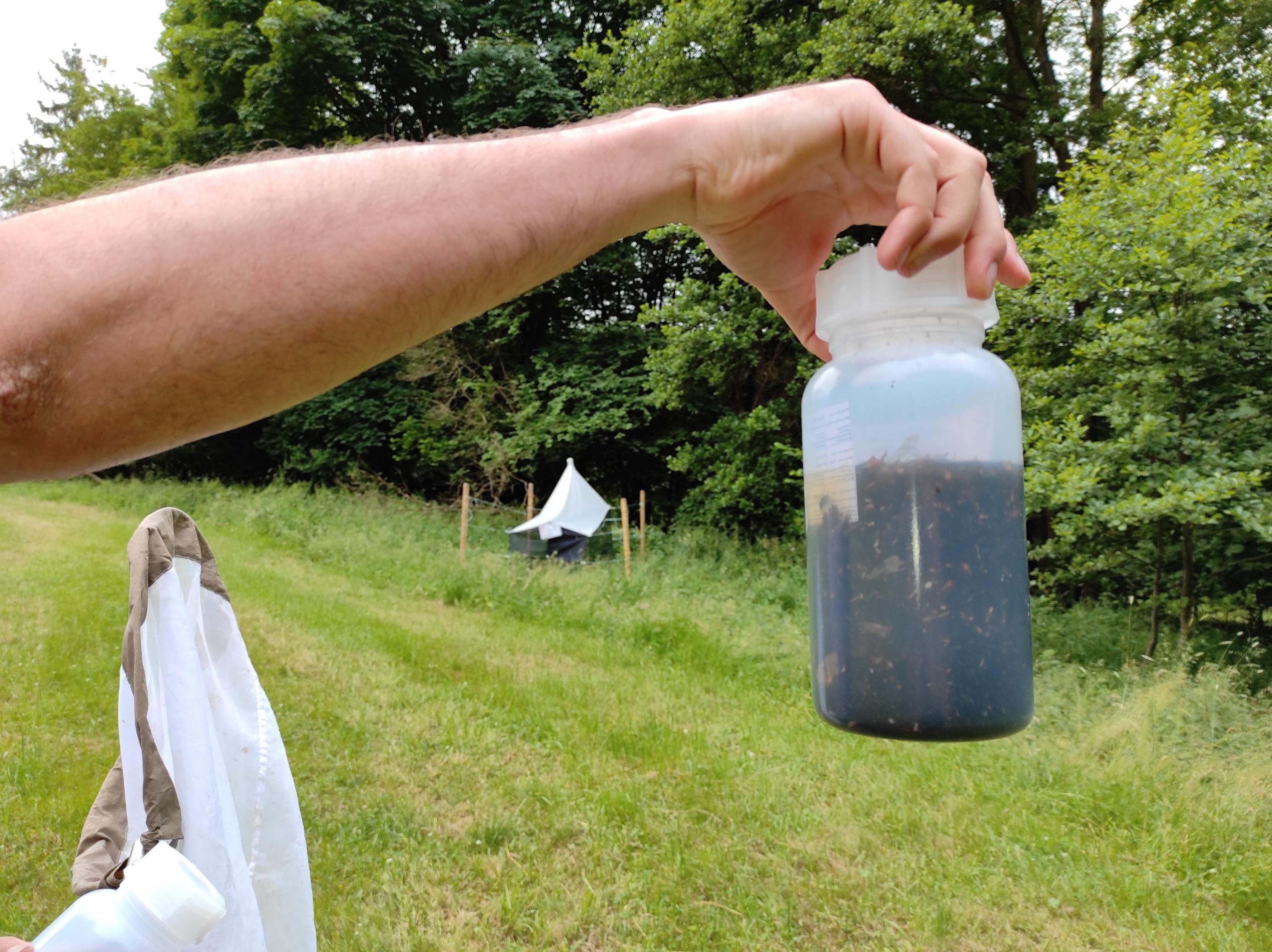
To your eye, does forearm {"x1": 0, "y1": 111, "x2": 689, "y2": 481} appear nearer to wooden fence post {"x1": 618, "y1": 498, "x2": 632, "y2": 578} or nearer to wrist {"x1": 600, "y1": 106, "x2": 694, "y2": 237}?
wrist {"x1": 600, "y1": 106, "x2": 694, "y2": 237}

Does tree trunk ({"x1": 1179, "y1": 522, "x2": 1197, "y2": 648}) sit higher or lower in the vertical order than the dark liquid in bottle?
lower

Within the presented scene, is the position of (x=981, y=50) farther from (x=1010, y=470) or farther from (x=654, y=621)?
(x=1010, y=470)

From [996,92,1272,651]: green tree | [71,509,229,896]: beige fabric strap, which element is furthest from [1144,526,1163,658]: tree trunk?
[71,509,229,896]: beige fabric strap

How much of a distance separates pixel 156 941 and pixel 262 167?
997 millimetres

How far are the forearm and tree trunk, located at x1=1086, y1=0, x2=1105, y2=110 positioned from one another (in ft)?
40.1

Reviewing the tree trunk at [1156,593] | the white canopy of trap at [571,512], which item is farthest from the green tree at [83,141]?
the tree trunk at [1156,593]

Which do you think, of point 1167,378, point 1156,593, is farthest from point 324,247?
point 1156,593

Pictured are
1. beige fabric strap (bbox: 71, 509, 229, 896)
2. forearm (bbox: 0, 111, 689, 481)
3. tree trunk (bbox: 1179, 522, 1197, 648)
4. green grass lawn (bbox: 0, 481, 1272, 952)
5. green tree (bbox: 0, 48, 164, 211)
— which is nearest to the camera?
forearm (bbox: 0, 111, 689, 481)

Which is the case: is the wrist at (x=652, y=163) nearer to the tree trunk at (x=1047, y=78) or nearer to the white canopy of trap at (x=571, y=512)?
the white canopy of trap at (x=571, y=512)

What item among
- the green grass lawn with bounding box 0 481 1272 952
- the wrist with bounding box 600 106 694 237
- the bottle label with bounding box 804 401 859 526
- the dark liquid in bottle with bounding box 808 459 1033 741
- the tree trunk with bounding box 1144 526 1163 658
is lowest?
the green grass lawn with bounding box 0 481 1272 952

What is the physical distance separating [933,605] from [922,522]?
0.11m

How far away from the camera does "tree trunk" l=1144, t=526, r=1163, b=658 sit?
21.7 feet

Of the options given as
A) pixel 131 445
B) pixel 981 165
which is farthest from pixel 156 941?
pixel 981 165

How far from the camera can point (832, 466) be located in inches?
46.1
